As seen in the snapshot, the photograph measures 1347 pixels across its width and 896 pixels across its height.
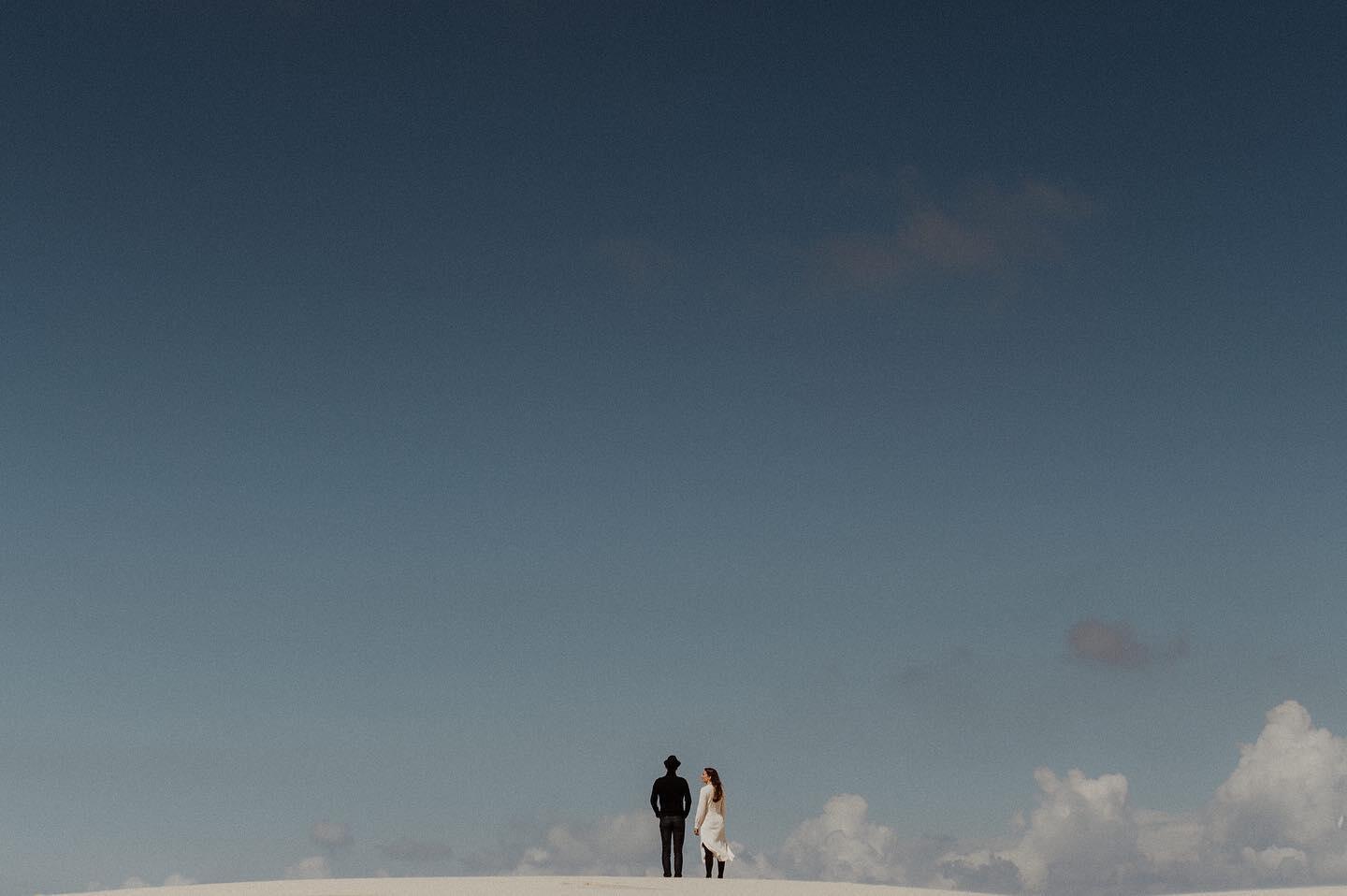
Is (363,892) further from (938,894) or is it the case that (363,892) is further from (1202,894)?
(1202,894)

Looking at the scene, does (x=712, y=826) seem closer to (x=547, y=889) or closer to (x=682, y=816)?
(x=682, y=816)

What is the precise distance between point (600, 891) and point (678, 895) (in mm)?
1682

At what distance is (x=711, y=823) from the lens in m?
38.5

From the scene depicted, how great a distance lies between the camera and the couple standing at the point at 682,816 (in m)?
38.4

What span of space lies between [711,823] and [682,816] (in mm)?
585

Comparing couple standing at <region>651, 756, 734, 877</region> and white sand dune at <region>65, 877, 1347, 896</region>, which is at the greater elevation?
couple standing at <region>651, 756, 734, 877</region>

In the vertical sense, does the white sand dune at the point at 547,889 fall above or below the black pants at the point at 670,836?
below

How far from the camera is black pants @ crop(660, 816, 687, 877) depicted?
3844cm

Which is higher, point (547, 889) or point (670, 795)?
point (670, 795)

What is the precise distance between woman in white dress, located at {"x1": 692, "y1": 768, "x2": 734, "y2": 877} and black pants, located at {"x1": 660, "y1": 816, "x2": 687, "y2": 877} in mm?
344

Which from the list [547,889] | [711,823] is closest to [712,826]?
[711,823]

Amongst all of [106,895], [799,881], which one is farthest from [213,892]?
[799,881]

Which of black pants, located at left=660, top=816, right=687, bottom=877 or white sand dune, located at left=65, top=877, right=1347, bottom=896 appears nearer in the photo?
white sand dune, located at left=65, top=877, right=1347, bottom=896

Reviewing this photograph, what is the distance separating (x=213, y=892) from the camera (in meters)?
35.3
